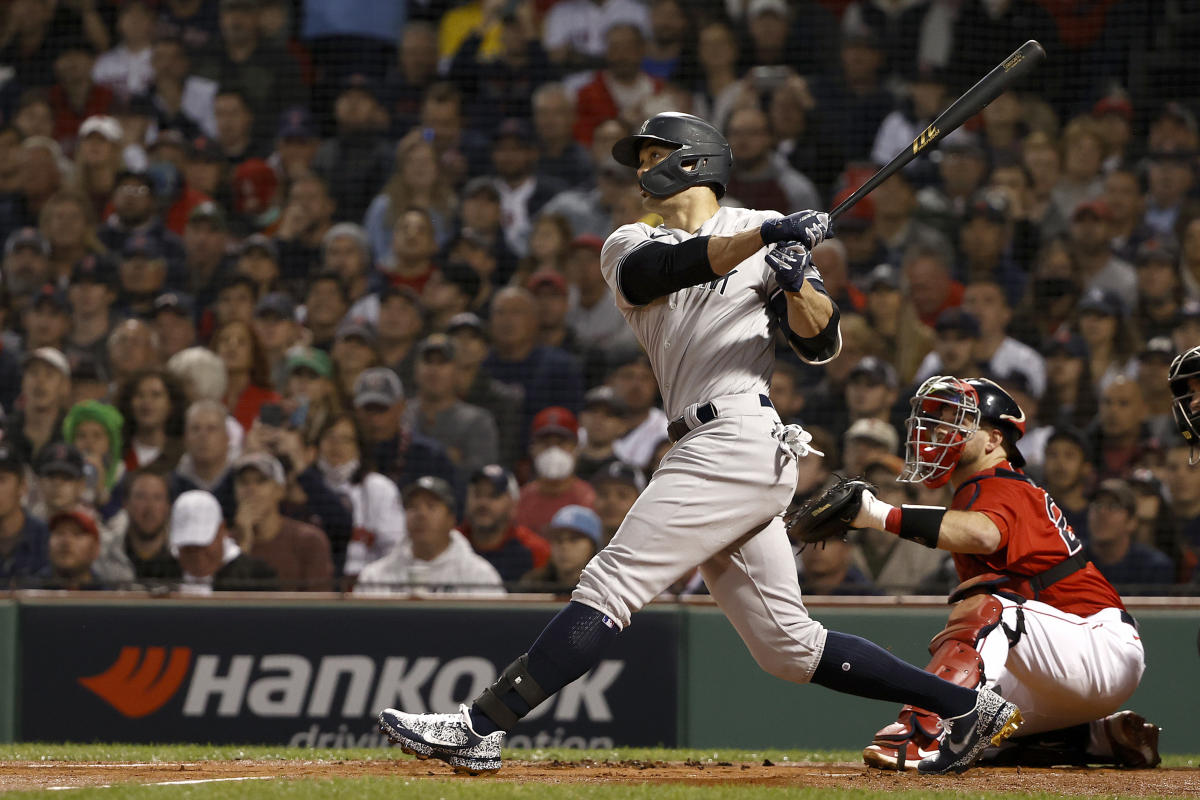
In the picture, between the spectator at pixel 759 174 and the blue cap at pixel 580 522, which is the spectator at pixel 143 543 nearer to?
the blue cap at pixel 580 522

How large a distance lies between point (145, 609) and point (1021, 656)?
152 inches

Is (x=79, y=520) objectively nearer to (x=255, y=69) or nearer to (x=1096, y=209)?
(x=255, y=69)

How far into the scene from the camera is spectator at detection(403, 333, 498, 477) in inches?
315

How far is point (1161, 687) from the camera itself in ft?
20.6

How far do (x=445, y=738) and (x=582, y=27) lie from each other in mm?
7847

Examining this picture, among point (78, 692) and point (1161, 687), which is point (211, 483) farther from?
point (1161, 687)

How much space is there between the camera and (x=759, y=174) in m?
9.14

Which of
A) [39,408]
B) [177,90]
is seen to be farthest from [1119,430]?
[177,90]

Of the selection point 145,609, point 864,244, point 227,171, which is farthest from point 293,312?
point 864,244

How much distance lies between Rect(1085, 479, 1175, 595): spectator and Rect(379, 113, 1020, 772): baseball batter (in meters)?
2.83

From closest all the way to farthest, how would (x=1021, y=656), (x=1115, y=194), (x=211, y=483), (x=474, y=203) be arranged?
(x=1021, y=656)
(x=211, y=483)
(x=1115, y=194)
(x=474, y=203)

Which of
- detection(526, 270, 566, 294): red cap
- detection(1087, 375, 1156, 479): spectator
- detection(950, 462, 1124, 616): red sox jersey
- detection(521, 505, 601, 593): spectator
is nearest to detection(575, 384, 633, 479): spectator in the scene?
detection(521, 505, 601, 593): spectator

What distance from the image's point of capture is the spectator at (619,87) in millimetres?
10117

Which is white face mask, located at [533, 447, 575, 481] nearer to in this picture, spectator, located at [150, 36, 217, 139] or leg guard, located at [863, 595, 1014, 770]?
leg guard, located at [863, 595, 1014, 770]
